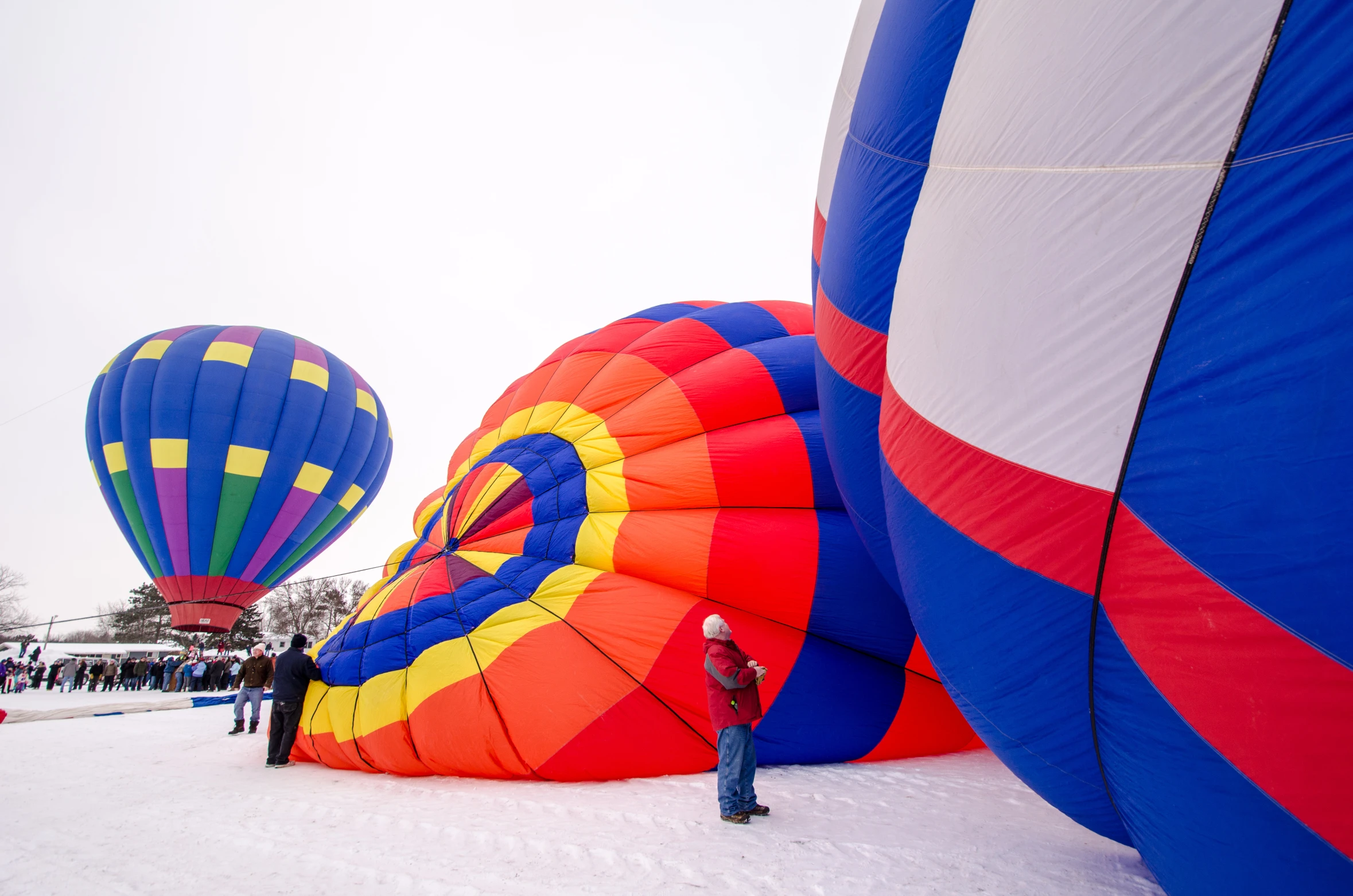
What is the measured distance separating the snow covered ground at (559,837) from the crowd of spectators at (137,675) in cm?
1194

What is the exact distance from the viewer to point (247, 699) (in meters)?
5.95

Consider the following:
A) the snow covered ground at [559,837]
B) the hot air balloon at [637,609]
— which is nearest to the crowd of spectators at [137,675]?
the hot air balloon at [637,609]

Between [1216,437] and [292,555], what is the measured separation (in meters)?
13.9

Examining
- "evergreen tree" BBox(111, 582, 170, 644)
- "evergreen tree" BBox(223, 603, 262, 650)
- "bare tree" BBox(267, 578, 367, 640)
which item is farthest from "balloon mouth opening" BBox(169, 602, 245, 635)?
"evergreen tree" BBox(111, 582, 170, 644)

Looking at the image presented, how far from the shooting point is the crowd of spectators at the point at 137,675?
13984 millimetres

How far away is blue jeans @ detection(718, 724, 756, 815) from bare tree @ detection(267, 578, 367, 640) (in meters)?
38.4

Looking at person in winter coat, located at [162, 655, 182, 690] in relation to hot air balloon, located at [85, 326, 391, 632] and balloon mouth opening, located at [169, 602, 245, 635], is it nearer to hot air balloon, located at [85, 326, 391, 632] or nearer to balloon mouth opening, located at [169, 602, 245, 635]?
balloon mouth opening, located at [169, 602, 245, 635]

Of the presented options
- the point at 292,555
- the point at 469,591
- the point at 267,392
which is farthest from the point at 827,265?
the point at 292,555

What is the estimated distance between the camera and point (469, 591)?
13.5 feet

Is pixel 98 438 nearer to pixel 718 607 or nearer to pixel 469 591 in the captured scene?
pixel 469 591

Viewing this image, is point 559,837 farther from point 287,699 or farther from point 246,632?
point 246,632

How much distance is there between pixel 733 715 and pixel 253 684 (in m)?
4.95

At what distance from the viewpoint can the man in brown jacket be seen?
18.6 ft

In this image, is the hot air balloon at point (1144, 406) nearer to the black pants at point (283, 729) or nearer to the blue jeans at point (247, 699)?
the black pants at point (283, 729)
